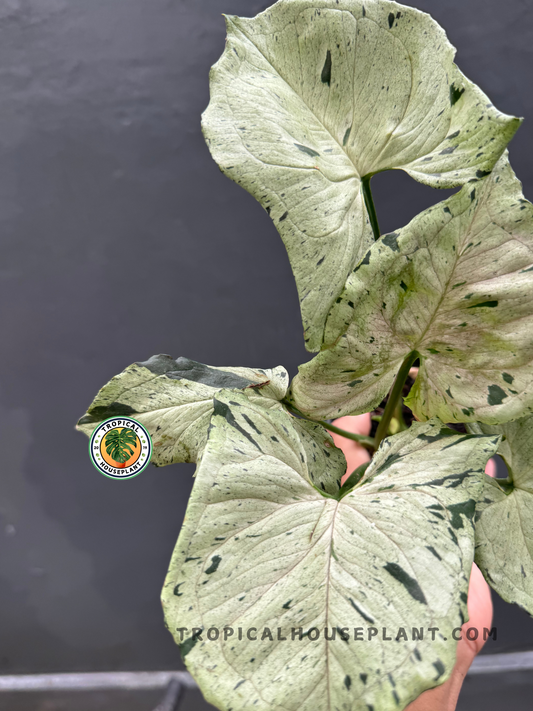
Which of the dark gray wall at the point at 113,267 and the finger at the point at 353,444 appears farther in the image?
the dark gray wall at the point at 113,267

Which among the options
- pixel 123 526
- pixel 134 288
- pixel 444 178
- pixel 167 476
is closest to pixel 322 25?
pixel 444 178

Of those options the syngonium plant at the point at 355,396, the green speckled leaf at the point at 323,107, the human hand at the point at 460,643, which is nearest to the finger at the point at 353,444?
the human hand at the point at 460,643

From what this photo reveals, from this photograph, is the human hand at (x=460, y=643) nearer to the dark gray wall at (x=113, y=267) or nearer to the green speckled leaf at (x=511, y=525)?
the green speckled leaf at (x=511, y=525)

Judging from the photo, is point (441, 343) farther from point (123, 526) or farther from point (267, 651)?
point (123, 526)

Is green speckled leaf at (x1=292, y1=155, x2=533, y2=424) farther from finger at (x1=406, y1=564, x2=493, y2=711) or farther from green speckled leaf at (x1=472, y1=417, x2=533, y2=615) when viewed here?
finger at (x1=406, y1=564, x2=493, y2=711)

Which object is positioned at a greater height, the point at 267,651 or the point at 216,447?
the point at 216,447

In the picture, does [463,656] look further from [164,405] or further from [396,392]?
[164,405]
